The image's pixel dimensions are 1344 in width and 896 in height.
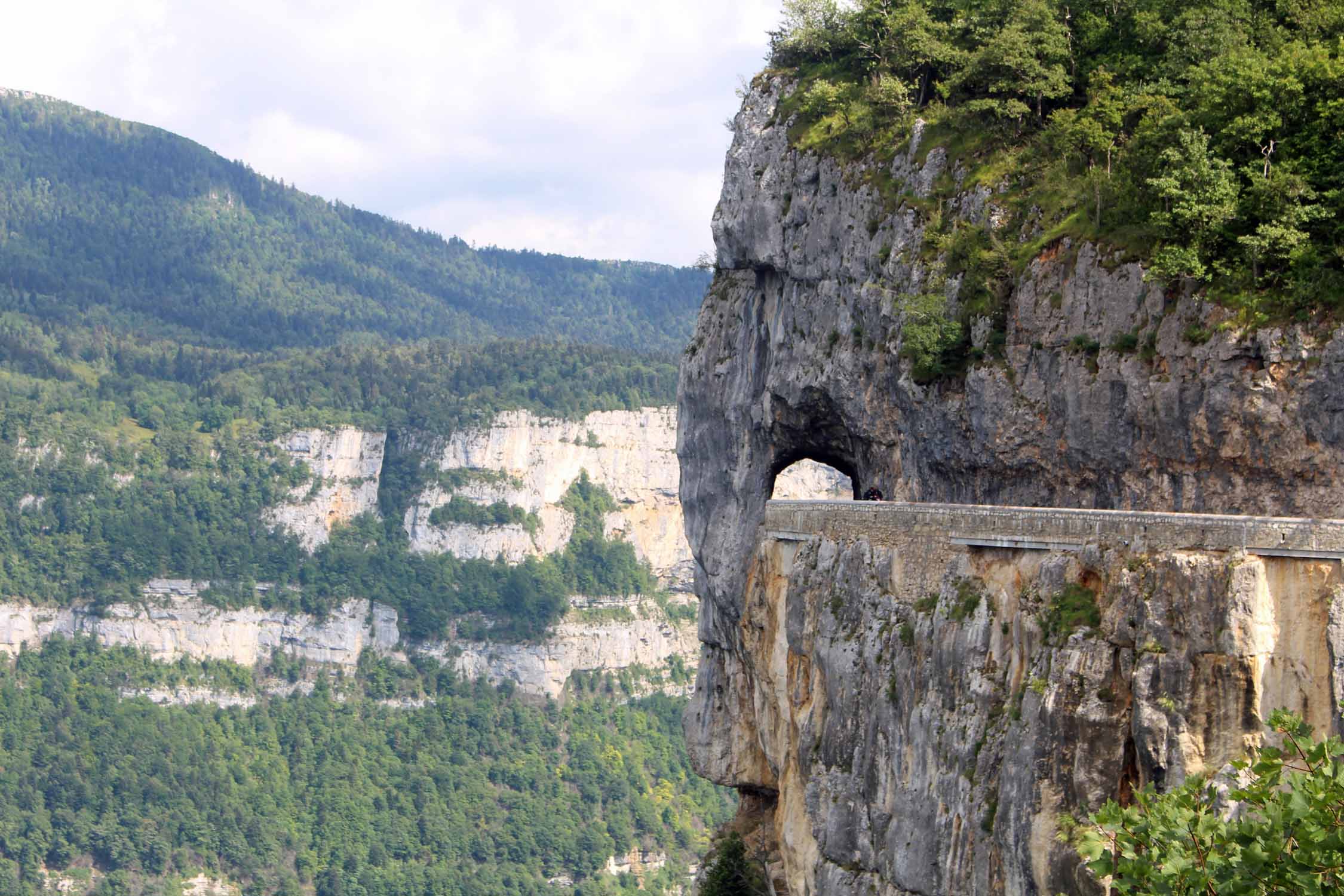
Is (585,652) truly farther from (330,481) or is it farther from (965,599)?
(965,599)

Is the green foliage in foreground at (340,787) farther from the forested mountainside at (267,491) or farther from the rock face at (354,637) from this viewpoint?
the forested mountainside at (267,491)

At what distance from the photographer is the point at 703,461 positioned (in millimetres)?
52688

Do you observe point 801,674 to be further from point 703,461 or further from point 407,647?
point 407,647

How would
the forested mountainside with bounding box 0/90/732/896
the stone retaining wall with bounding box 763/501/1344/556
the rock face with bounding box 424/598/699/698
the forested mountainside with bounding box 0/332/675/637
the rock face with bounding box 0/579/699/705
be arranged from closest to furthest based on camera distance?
the stone retaining wall with bounding box 763/501/1344/556 → the forested mountainside with bounding box 0/90/732/896 → the rock face with bounding box 0/579/699/705 → the rock face with bounding box 424/598/699/698 → the forested mountainside with bounding box 0/332/675/637

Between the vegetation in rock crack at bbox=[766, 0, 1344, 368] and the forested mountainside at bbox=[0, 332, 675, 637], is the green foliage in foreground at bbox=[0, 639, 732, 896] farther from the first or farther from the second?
the vegetation in rock crack at bbox=[766, 0, 1344, 368]

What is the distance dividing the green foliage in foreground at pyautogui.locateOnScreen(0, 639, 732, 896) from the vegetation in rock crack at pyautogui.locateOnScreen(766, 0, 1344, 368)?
105 meters

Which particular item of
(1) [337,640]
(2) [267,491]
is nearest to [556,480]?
(1) [337,640]

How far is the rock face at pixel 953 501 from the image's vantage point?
26.8m

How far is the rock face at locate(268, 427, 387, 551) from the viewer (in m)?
185

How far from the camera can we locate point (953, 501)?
39719 mm

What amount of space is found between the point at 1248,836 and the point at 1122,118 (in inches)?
817

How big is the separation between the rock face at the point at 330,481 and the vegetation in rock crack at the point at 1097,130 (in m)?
138

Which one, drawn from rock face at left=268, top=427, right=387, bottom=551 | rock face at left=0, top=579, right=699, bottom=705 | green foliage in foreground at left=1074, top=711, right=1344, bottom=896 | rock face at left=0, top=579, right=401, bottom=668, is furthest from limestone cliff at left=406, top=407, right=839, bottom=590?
green foliage in foreground at left=1074, top=711, right=1344, bottom=896

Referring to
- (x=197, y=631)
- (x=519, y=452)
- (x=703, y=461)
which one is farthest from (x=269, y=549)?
(x=703, y=461)
